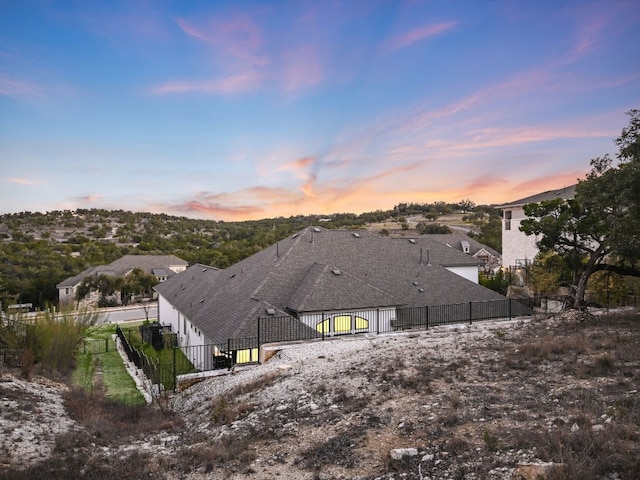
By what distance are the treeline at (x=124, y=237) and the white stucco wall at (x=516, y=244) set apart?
38514mm

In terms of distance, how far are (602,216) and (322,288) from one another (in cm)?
1243

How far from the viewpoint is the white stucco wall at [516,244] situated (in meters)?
47.3

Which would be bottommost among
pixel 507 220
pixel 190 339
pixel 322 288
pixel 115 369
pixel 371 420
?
pixel 115 369

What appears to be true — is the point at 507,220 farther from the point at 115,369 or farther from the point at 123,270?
the point at 123,270

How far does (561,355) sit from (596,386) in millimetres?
3258

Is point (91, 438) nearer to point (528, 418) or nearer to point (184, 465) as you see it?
point (184, 465)

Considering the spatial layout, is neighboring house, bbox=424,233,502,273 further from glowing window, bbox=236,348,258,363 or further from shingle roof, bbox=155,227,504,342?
glowing window, bbox=236,348,258,363

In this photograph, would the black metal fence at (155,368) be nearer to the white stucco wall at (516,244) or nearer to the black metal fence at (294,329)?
the black metal fence at (294,329)

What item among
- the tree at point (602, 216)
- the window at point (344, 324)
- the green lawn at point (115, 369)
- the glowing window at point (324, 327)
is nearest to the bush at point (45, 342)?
the green lawn at point (115, 369)

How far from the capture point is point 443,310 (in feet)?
80.9

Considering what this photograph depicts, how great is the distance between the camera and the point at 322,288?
22.1 meters

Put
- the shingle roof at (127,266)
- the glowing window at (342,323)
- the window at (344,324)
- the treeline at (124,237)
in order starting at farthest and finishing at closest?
the treeline at (124,237) < the shingle roof at (127,266) < the glowing window at (342,323) < the window at (344,324)

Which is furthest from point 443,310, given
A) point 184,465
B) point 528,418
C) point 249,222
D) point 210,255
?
point 249,222

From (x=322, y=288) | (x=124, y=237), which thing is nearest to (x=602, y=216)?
(x=322, y=288)
